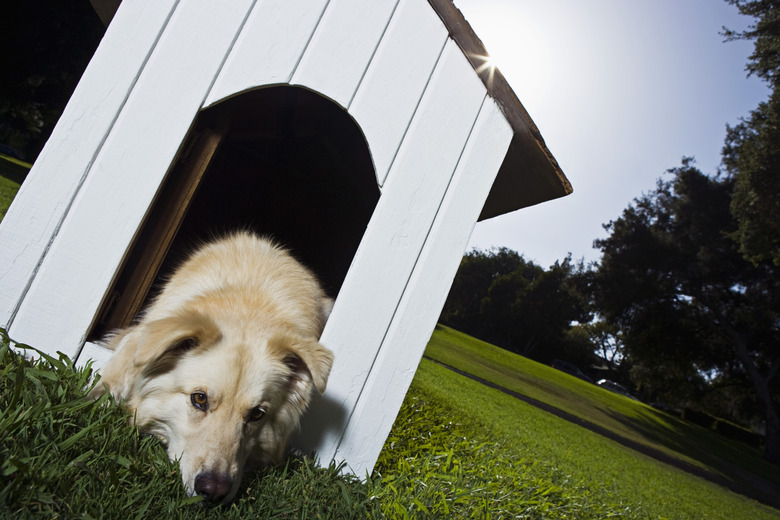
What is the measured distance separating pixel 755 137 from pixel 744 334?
37.7ft

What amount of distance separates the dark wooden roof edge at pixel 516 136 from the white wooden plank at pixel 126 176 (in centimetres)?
131

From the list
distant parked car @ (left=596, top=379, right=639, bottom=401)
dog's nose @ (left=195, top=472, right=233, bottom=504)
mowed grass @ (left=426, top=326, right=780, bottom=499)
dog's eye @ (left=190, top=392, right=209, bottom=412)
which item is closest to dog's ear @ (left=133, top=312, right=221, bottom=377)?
dog's eye @ (left=190, top=392, right=209, bottom=412)

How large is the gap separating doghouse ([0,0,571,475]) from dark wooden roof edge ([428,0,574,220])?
11mm

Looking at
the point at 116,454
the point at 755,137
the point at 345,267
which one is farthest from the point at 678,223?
the point at 116,454

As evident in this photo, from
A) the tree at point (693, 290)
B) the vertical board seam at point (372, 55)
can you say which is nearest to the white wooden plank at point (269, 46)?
the vertical board seam at point (372, 55)

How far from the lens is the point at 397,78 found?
3.12 metres

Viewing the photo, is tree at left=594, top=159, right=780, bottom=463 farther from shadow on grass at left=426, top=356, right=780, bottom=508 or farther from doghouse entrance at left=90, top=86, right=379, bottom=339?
doghouse entrance at left=90, top=86, right=379, bottom=339

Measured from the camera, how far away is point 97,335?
149 inches

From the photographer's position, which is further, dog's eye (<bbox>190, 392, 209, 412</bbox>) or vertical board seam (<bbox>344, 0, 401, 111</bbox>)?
vertical board seam (<bbox>344, 0, 401, 111</bbox>)

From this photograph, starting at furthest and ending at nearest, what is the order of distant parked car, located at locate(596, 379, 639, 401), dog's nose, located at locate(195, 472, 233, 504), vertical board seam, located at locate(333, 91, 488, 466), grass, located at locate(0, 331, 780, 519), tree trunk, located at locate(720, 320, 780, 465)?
distant parked car, located at locate(596, 379, 639, 401)
tree trunk, located at locate(720, 320, 780, 465)
vertical board seam, located at locate(333, 91, 488, 466)
dog's nose, located at locate(195, 472, 233, 504)
grass, located at locate(0, 331, 780, 519)

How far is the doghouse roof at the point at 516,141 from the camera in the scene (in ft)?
10.6

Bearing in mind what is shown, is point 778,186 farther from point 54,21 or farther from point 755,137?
point 54,21

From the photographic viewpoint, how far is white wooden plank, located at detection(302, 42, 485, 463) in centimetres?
287

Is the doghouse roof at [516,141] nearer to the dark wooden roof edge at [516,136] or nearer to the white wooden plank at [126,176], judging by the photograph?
the dark wooden roof edge at [516,136]
